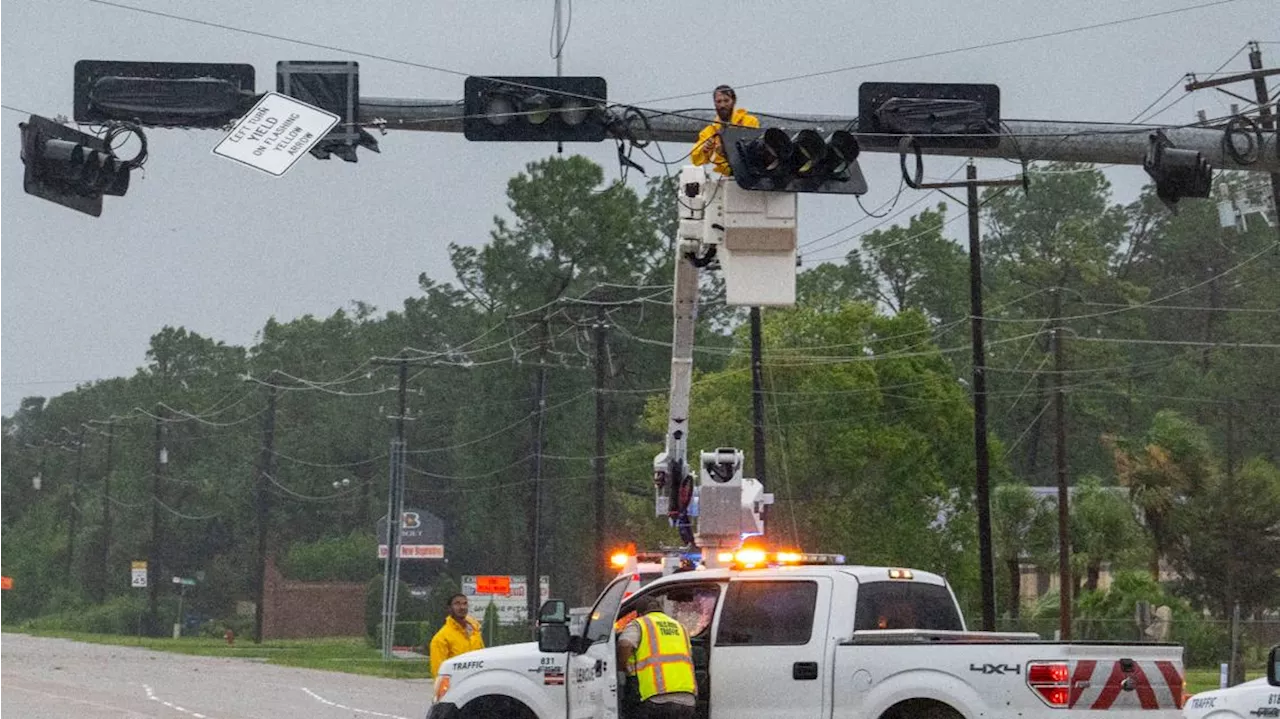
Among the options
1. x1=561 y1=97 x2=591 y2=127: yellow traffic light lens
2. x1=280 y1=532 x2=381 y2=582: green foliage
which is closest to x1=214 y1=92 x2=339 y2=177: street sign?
x1=561 y1=97 x2=591 y2=127: yellow traffic light lens

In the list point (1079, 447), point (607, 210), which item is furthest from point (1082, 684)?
point (1079, 447)

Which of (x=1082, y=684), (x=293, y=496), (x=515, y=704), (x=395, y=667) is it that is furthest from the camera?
(x=293, y=496)

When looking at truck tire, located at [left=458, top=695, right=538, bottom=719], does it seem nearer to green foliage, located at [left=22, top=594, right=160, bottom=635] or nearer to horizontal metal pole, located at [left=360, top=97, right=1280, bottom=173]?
horizontal metal pole, located at [left=360, top=97, right=1280, bottom=173]

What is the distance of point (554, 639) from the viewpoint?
1464 centimetres

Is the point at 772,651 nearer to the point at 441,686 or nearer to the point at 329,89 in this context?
the point at 441,686

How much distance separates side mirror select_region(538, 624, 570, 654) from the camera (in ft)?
48.0

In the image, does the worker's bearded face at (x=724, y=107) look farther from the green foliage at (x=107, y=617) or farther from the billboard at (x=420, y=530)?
the green foliage at (x=107, y=617)

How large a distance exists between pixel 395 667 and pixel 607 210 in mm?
33154

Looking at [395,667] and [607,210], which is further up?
[607,210]

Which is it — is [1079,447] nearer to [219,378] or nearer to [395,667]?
[395,667]

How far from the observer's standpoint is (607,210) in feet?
275

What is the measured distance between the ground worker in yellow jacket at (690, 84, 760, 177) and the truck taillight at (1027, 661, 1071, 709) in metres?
5.21

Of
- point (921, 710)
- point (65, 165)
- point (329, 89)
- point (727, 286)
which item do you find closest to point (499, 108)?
point (329, 89)

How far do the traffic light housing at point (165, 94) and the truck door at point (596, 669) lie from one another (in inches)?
229
